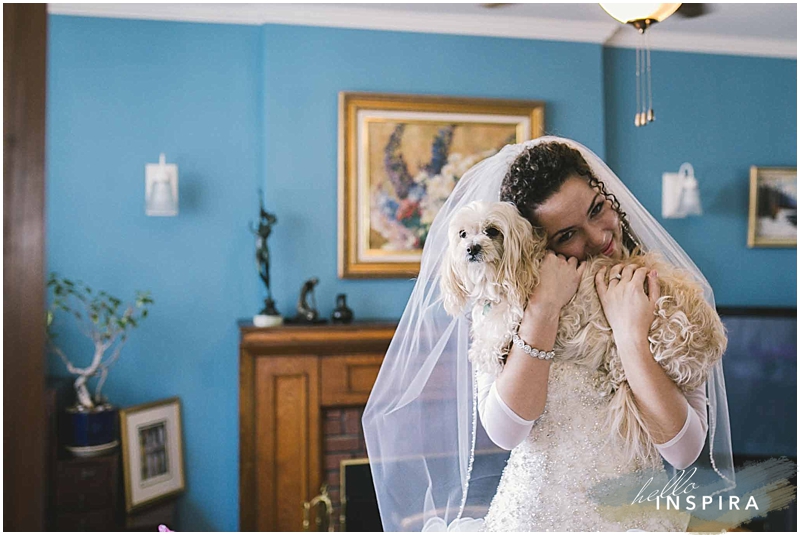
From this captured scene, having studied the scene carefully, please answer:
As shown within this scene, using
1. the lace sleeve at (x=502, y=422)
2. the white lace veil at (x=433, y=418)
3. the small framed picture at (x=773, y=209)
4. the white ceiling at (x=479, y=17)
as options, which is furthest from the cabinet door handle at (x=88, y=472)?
the small framed picture at (x=773, y=209)

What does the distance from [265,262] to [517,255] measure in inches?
84.1

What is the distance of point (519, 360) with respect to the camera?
115 cm

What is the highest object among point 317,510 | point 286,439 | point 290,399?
point 290,399

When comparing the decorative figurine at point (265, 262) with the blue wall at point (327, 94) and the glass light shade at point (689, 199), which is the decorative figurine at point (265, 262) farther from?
the glass light shade at point (689, 199)

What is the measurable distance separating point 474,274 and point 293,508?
2136 millimetres

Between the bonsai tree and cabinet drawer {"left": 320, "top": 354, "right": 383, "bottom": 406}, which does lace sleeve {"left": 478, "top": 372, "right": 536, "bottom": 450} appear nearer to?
cabinet drawer {"left": 320, "top": 354, "right": 383, "bottom": 406}

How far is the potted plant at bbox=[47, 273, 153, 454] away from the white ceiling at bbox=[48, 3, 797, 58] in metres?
1.37

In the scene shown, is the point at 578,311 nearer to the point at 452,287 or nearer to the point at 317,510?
the point at 452,287

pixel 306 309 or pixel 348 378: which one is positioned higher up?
pixel 306 309

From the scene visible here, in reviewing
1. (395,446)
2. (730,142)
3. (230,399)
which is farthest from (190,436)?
(730,142)

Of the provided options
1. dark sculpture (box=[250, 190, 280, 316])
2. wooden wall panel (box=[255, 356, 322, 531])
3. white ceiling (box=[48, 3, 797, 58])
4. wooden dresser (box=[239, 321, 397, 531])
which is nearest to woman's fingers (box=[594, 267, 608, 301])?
wooden dresser (box=[239, 321, 397, 531])

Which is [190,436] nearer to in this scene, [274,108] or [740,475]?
[274,108]

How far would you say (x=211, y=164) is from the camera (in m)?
3.33

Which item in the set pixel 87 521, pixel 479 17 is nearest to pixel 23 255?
pixel 87 521
